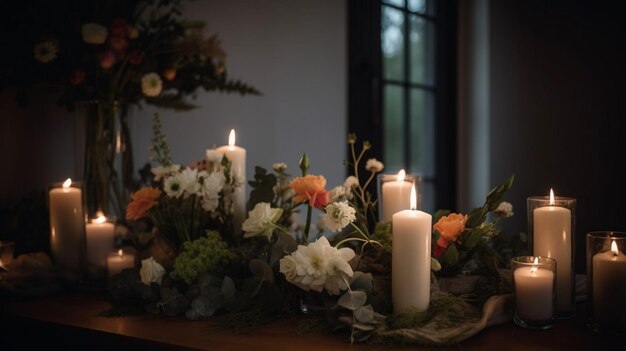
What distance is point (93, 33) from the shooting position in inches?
52.0

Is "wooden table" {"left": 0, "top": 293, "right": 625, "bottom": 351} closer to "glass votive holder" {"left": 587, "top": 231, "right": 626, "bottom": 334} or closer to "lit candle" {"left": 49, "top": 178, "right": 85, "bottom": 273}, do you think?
"glass votive holder" {"left": 587, "top": 231, "right": 626, "bottom": 334}

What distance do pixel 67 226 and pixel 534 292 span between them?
2.78ft

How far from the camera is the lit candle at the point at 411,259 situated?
83 centimetres

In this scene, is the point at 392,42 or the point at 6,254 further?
the point at 392,42

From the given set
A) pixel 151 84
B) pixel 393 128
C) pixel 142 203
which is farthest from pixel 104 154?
pixel 393 128

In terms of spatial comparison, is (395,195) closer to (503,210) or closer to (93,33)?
(503,210)

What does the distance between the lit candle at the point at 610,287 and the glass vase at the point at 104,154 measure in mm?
1029

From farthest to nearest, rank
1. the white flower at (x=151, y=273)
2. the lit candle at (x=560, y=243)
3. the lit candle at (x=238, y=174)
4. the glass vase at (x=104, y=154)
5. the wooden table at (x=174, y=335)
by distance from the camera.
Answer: the glass vase at (x=104, y=154), the lit candle at (x=238, y=174), the white flower at (x=151, y=273), the lit candle at (x=560, y=243), the wooden table at (x=174, y=335)

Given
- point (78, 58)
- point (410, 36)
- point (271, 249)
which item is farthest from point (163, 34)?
point (410, 36)

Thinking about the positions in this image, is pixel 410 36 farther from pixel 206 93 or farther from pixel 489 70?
pixel 206 93

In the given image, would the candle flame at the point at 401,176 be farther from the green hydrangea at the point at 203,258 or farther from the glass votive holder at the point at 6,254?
the glass votive holder at the point at 6,254

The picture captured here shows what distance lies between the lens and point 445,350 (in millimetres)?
773

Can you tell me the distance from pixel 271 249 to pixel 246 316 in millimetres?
112

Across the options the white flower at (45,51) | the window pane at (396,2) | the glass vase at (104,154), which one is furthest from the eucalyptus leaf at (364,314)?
the window pane at (396,2)
